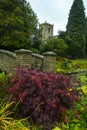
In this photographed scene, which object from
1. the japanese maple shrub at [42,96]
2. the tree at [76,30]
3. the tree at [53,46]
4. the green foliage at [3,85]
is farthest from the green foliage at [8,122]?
the tree at [76,30]

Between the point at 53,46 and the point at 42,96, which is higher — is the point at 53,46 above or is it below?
above

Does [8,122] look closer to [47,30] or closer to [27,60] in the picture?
[27,60]

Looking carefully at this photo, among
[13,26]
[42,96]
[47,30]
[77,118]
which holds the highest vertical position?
[47,30]

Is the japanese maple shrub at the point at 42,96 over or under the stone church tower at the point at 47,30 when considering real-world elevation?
under

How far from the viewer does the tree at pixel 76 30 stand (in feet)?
147

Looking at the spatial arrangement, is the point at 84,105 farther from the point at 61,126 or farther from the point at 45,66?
the point at 45,66

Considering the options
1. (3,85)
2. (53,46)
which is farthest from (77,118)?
(53,46)

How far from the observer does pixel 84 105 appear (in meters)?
7.11

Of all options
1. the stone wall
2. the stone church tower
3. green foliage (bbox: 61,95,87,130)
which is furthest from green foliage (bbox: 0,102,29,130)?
the stone church tower

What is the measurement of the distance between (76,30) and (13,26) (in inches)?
686

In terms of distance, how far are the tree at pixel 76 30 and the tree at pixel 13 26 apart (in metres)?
12.8

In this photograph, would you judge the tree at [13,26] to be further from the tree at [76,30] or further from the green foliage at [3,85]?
the green foliage at [3,85]

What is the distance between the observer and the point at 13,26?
103ft

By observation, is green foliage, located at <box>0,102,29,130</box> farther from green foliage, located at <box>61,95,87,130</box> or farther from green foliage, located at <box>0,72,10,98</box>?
green foliage, located at <box>0,72,10,98</box>
